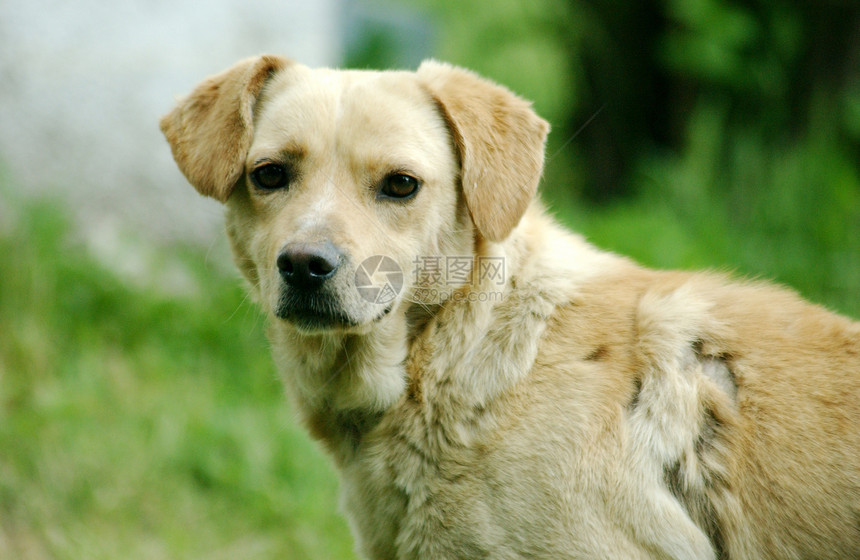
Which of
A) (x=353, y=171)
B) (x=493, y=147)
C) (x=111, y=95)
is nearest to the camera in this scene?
(x=353, y=171)

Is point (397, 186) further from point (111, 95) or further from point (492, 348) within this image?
point (111, 95)

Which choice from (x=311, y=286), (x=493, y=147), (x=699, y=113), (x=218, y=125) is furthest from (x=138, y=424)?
(x=699, y=113)

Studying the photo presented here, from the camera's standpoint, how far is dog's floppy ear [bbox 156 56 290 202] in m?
3.22

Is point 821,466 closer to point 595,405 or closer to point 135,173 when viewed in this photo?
point 595,405

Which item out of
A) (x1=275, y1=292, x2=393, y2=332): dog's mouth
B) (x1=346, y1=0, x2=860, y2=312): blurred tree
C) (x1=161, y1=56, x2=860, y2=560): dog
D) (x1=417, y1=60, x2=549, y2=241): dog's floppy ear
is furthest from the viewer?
(x1=346, y1=0, x2=860, y2=312): blurred tree

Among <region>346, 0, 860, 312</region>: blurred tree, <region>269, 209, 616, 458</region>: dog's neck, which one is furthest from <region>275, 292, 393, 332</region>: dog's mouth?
<region>346, 0, 860, 312</region>: blurred tree

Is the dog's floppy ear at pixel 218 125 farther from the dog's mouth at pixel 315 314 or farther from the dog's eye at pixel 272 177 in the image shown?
the dog's mouth at pixel 315 314

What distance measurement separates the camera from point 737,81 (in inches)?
314

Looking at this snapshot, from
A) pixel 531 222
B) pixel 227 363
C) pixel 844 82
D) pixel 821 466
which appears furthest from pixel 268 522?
pixel 844 82

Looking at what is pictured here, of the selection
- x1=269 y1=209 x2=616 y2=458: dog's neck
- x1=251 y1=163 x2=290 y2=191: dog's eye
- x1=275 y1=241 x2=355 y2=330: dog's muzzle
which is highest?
x1=251 y1=163 x2=290 y2=191: dog's eye

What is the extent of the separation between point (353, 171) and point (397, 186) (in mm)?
182

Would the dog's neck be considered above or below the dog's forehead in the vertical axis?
below

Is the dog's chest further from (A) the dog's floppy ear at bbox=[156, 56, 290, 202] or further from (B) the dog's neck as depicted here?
(A) the dog's floppy ear at bbox=[156, 56, 290, 202]

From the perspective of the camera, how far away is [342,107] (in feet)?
10.4
